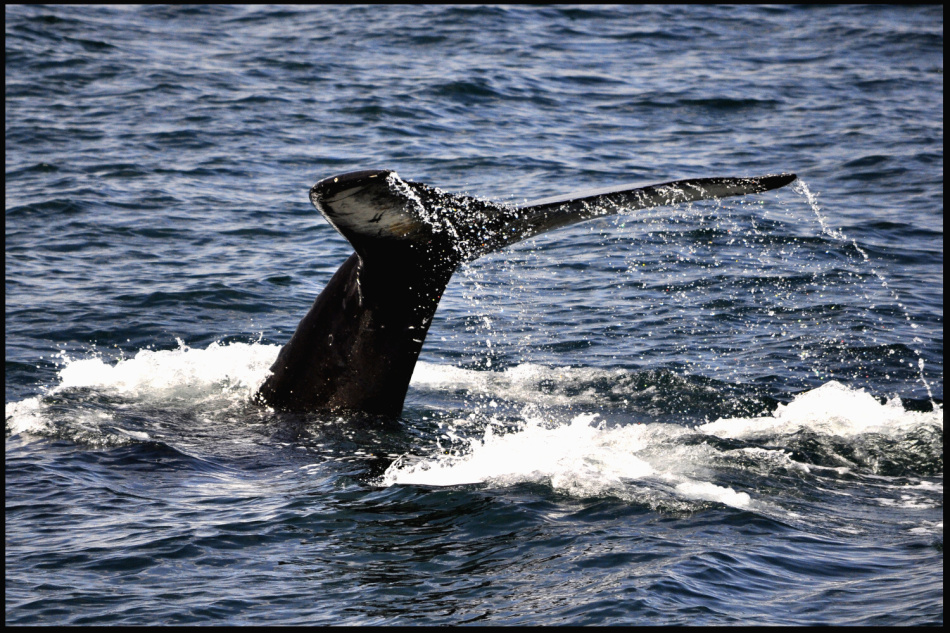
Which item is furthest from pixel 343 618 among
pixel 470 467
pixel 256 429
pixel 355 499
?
pixel 256 429

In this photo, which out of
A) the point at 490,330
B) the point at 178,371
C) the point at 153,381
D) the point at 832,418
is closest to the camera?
the point at 832,418

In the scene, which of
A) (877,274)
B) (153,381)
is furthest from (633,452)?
(877,274)

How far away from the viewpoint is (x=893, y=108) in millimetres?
17344

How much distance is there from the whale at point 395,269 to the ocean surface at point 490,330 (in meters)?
0.28

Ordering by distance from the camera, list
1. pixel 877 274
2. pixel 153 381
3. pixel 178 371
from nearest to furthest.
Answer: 1. pixel 153 381
2. pixel 178 371
3. pixel 877 274

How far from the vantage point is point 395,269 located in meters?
5.98

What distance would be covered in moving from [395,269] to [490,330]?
435cm

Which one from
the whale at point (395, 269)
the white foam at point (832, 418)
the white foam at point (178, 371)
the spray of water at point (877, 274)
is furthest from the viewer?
the spray of water at point (877, 274)

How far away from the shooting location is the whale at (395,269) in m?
5.49

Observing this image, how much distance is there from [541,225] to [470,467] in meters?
1.41

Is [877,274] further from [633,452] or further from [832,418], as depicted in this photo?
[633,452]

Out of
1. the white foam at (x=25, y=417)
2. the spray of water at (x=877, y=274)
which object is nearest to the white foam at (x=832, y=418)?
the spray of water at (x=877, y=274)

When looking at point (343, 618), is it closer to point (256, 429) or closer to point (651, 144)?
point (256, 429)

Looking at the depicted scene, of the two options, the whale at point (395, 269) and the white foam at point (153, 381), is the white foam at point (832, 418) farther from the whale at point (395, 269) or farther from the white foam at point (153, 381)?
the white foam at point (153, 381)
